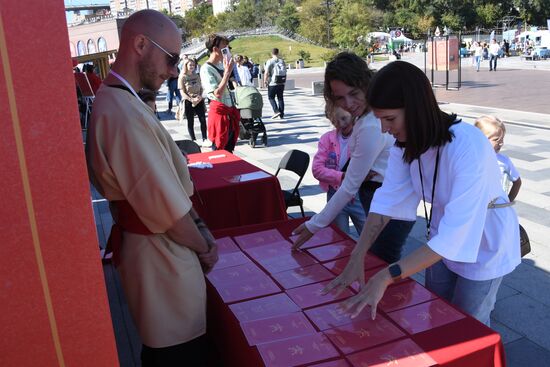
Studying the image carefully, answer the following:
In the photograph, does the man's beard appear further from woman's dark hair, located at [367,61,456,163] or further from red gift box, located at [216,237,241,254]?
red gift box, located at [216,237,241,254]

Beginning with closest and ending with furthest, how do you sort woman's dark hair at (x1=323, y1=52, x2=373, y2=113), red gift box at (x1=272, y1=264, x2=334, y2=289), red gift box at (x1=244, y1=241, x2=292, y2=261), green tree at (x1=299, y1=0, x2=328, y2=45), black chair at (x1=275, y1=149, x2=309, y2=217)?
red gift box at (x1=272, y1=264, x2=334, y2=289), red gift box at (x1=244, y1=241, x2=292, y2=261), woman's dark hair at (x1=323, y1=52, x2=373, y2=113), black chair at (x1=275, y1=149, x2=309, y2=217), green tree at (x1=299, y1=0, x2=328, y2=45)

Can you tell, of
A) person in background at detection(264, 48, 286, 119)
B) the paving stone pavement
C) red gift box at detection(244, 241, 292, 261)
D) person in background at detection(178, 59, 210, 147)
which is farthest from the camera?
person in background at detection(264, 48, 286, 119)

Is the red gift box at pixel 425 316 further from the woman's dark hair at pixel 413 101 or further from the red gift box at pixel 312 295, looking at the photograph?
the woman's dark hair at pixel 413 101

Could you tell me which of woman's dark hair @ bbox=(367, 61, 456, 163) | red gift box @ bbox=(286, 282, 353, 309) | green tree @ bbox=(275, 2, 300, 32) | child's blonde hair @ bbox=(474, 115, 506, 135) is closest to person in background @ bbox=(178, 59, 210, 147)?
child's blonde hair @ bbox=(474, 115, 506, 135)

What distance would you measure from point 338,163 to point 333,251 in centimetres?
118

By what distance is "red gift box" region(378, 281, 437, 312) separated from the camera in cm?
161

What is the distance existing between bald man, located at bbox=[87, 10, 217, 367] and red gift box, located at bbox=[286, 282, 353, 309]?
1.03 feet

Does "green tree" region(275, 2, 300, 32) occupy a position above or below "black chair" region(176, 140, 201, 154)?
above

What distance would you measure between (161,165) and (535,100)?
43.3 feet

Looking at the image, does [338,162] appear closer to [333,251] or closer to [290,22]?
[333,251]

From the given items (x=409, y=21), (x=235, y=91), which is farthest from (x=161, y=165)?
(x=409, y=21)

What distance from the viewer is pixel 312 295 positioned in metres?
1.71

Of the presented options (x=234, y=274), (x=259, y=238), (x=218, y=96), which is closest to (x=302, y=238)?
(x=259, y=238)

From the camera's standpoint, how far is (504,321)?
2.93 metres
